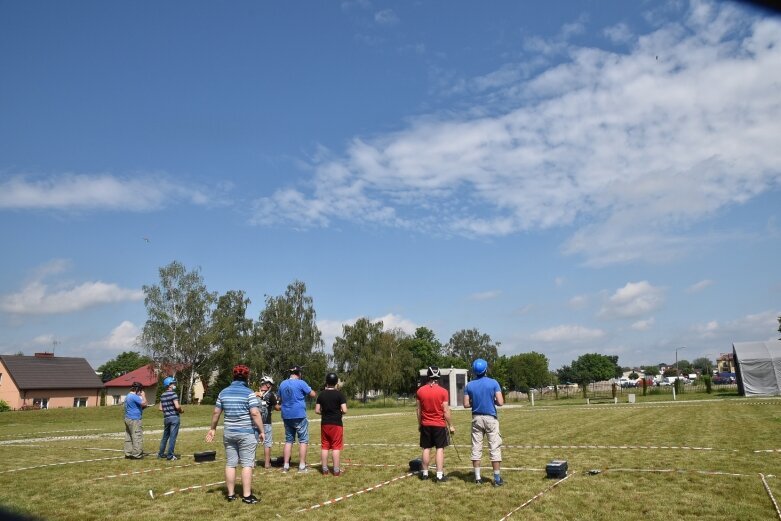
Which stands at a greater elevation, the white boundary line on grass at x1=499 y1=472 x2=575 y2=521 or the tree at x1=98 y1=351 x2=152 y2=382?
the tree at x1=98 y1=351 x2=152 y2=382

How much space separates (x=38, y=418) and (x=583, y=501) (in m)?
46.7

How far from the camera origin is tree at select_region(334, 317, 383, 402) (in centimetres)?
7225

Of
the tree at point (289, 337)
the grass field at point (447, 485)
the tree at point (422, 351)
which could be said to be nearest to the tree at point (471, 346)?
the tree at point (422, 351)

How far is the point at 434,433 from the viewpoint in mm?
9789

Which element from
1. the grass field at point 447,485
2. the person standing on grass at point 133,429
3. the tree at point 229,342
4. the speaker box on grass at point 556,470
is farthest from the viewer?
the tree at point 229,342

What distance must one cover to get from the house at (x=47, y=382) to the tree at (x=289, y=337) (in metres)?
24.2

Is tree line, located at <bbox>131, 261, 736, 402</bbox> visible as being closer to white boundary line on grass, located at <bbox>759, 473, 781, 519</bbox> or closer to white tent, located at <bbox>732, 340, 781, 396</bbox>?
white tent, located at <bbox>732, 340, 781, 396</bbox>

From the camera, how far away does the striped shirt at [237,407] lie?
27.7 ft

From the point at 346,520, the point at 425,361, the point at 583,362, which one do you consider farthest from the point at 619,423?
the point at 583,362

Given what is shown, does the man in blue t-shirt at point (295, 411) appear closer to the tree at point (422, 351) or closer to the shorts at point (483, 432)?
the shorts at point (483, 432)

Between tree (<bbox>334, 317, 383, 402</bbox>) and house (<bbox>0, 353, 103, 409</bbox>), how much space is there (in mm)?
30443

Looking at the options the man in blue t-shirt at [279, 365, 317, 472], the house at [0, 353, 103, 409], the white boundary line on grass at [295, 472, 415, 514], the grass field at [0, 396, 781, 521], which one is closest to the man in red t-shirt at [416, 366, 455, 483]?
the white boundary line on grass at [295, 472, 415, 514]

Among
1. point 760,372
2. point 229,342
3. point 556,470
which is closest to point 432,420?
point 556,470

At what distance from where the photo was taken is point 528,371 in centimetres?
13625
